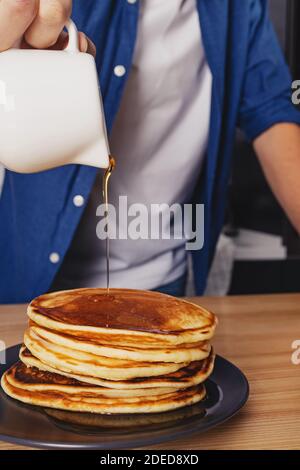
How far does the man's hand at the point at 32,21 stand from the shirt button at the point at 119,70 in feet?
1.89

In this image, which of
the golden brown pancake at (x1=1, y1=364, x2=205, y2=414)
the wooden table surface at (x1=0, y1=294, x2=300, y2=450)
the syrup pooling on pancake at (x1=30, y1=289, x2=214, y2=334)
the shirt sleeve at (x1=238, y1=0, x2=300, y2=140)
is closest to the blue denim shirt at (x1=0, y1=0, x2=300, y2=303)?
the shirt sleeve at (x1=238, y1=0, x2=300, y2=140)

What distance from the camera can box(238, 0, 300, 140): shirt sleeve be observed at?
158cm

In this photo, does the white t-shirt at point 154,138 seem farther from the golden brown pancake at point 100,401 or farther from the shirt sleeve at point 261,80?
the golden brown pancake at point 100,401

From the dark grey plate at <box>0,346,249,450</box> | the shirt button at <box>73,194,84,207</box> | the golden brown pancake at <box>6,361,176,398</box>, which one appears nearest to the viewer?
the dark grey plate at <box>0,346,249,450</box>

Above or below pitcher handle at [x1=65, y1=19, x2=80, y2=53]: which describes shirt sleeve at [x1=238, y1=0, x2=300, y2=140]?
below

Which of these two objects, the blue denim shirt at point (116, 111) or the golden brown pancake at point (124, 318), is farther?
the blue denim shirt at point (116, 111)

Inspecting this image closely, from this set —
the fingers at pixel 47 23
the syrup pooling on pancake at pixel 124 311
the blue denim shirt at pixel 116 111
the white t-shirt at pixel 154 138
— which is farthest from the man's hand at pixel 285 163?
the fingers at pixel 47 23

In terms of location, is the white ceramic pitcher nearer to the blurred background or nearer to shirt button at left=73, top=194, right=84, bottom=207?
shirt button at left=73, top=194, right=84, bottom=207

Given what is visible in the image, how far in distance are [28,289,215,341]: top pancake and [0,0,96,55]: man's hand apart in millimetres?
318

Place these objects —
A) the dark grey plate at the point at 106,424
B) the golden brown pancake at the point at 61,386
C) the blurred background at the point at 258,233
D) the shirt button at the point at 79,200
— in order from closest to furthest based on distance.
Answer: the dark grey plate at the point at 106,424
the golden brown pancake at the point at 61,386
the shirt button at the point at 79,200
the blurred background at the point at 258,233

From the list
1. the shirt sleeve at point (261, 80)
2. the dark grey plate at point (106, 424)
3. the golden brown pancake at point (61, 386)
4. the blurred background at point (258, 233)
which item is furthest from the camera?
the blurred background at point (258, 233)

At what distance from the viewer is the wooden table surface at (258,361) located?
0.76 m

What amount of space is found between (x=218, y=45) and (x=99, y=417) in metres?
1.03

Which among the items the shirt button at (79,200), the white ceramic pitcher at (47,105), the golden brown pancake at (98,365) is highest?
the white ceramic pitcher at (47,105)
